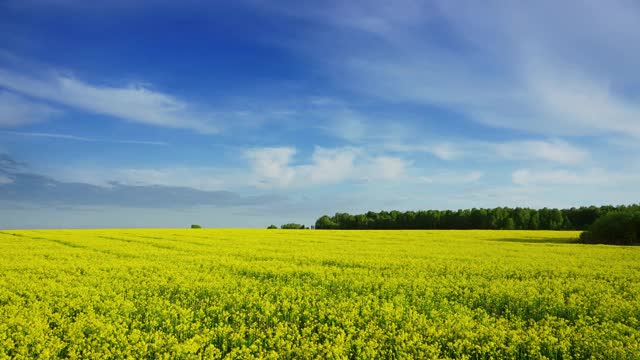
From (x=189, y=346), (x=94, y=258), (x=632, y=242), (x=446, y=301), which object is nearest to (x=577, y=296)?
(x=446, y=301)

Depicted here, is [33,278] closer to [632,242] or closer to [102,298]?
[102,298]

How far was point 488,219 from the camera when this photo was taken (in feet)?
297

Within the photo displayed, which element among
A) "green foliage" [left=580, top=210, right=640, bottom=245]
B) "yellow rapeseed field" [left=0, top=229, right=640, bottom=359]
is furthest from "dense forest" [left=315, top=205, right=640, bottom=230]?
"yellow rapeseed field" [left=0, top=229, right=640, bottom=359]

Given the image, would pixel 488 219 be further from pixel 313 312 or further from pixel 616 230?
pixel 313 312

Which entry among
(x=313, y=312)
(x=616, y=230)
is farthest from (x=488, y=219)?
(x=313, y=312)

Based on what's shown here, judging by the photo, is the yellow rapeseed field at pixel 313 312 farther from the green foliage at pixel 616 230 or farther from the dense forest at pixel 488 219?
the dense forest at pixel 488 219

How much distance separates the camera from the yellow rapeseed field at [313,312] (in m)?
8.96

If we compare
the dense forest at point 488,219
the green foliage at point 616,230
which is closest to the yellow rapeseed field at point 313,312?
the green foliage at point 616,230

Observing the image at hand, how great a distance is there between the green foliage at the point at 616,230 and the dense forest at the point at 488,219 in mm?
39004

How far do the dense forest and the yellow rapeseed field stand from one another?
73.7 meters

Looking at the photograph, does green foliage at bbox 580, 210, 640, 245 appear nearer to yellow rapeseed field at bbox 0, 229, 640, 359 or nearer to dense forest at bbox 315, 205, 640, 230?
yellow rapeseed field at bbox 0, 229, 640, 359

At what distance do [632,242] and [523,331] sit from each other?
44.8m

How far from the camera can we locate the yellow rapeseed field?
8.96 metres

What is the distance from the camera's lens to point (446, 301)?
12.6 metres
